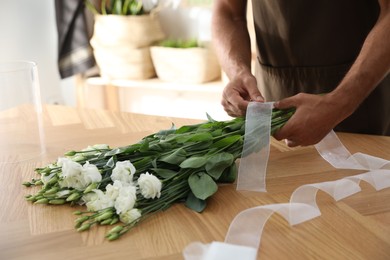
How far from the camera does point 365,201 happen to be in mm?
895

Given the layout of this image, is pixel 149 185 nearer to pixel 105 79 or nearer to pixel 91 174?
pixel 91 174

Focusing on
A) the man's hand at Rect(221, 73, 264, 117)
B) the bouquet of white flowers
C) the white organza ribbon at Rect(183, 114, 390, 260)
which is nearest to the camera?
the white organza ribbon at Rect(183, 114, 390, 260)

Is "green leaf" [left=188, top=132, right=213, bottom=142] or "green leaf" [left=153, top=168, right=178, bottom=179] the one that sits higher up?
"green leaf" [left=188, top=132, right=213, bottom=142]

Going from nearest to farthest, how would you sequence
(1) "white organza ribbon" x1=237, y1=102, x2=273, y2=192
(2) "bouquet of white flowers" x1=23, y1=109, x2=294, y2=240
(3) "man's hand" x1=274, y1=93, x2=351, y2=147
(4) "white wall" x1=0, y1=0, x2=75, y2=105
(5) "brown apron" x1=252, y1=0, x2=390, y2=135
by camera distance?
(2) "bouquet of white flowers" x1=23, y1=109, x2=294, y2=240 < (1) "white organza ribbon" x1=237, y1=102, x2=273, y2=192 < (3) "man's hand" x1=274, y1=93, x2=351, y2=147 < (5) "brown apron" x1=252, y1=0, x2=390, y2=135 < (4) "white wall" x1=0, y1=0, x2=75, y2=105

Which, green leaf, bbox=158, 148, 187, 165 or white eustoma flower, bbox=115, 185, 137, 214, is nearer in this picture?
white eustoma flower, bbox=115, 185, 137, 214

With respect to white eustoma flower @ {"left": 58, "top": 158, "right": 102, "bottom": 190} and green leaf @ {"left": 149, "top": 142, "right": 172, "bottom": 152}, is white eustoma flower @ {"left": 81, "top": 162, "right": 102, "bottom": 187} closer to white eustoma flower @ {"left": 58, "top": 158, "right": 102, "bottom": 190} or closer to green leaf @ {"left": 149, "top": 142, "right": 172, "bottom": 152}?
white eustoma flower @ {"left": 58, "top": 158, "right": 102, "bottom": 190}

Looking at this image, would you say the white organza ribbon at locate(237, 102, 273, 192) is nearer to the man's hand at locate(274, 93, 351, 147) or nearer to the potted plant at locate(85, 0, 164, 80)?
the man's hand at locate(274, 93, 351, 147)

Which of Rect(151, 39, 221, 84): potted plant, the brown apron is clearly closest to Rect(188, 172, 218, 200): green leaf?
the brown apron

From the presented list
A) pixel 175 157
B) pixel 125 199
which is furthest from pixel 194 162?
pixel 125 199

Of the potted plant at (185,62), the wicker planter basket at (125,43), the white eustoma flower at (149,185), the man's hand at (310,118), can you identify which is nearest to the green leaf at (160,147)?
the white eustoma flower at (149,185)

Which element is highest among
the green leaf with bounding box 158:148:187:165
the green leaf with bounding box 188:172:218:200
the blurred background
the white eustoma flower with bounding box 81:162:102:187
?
the green leaf with bounding box 158:148:187:165

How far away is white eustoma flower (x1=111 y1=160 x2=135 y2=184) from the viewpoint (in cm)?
88

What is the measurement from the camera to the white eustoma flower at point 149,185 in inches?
33.6

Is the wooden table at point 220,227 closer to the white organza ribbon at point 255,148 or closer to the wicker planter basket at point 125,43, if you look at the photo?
the white organza ribbon at point 255,148
